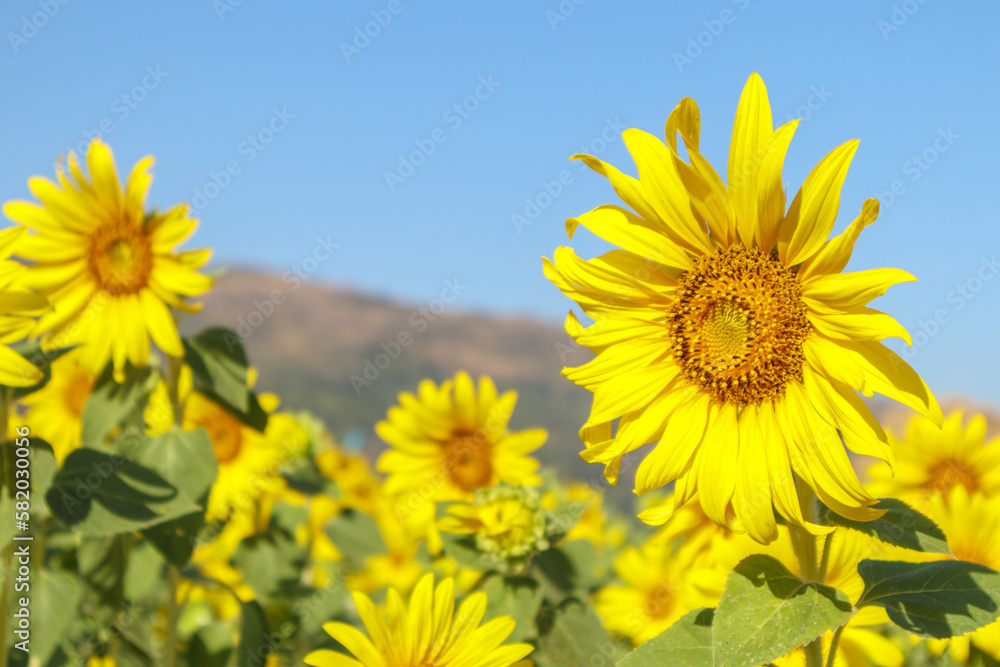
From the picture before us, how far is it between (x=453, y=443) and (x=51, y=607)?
1.36 meters

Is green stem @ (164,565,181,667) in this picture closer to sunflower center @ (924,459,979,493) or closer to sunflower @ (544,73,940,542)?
sunflower @ (544,73,940,542)

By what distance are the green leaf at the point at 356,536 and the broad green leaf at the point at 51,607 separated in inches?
44.9

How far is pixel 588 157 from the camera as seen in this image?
145 cm

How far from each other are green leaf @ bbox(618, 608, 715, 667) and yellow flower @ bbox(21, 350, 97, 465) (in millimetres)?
2722

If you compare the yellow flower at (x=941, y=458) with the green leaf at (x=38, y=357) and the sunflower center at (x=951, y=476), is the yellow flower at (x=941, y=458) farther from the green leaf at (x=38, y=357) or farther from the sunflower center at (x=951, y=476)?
the green leaf at (x=38, y=357)

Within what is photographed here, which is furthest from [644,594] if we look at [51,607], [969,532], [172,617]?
[51,607]

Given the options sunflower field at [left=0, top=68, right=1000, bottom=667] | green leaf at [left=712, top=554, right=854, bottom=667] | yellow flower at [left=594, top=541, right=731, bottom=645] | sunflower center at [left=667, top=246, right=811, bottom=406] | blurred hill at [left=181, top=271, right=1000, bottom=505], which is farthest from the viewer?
blurred hill at [left=181, top=271, right=1000, bottom=505]

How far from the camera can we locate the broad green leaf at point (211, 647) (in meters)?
2.45

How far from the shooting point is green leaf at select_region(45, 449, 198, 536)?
1920 millimetres

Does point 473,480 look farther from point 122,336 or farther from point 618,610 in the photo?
point 122,336

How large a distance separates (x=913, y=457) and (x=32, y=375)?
2.54 m

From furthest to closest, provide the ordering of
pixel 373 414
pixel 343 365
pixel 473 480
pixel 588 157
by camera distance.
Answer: pixel 343 365, pixel 373 414, pixel 473 480, pixel 588 157

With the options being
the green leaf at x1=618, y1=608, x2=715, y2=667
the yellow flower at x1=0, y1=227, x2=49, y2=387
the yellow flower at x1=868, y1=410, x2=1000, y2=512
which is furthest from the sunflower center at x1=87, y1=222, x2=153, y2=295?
the yellow flower at x1=868, y1=410, x2=1000, y2=512

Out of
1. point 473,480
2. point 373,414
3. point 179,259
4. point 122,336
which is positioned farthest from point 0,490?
point 373,414
